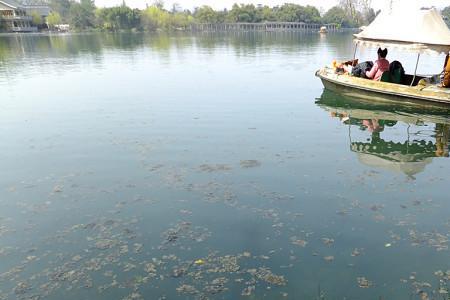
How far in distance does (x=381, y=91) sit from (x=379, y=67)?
118 centimetres

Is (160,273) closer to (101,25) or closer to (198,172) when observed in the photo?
(198,172)

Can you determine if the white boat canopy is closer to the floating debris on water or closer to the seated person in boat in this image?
the seated person in boat

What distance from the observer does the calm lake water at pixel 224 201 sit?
5.00 metres

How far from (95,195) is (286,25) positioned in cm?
12969

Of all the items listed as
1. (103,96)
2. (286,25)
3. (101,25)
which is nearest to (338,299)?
(103,96)

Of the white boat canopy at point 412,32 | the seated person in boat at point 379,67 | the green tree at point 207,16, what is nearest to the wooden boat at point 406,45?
the white boat canopy at point 412,32

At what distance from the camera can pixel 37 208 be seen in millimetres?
6855

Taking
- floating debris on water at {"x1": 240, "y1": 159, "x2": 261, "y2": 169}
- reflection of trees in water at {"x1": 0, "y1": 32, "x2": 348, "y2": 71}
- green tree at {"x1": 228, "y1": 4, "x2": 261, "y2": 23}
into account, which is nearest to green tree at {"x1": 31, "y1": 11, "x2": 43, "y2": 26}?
reflection of trees in water at {"x1": 0, "y1": 32, "x2": 348, "y2": 71}

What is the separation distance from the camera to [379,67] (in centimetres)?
1483

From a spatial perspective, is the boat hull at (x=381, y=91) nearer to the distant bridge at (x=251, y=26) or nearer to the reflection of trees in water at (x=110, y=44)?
the reflection of trees in water at (x=110, y=44)

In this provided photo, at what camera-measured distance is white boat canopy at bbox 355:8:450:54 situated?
13414 mm

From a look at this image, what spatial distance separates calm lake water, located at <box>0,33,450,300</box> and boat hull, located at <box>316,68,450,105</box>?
18.1 inches

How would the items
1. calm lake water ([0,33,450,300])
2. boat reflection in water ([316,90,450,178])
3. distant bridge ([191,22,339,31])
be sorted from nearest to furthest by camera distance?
calm lake water ([0,33,450,300]), boat reflection in water ([316,90,450,178]), distant bridge ([191,22,339,31])

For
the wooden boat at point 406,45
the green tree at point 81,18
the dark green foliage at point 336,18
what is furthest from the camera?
the dark green foliage at point 336,18
